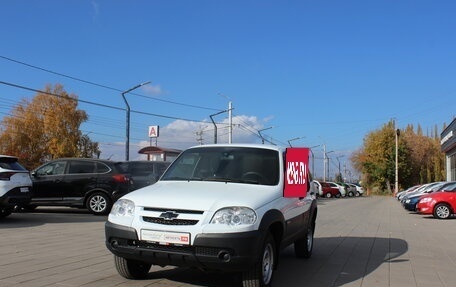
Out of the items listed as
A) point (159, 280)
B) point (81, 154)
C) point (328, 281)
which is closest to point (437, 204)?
point (328, 281)

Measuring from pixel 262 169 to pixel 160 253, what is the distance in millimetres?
2073

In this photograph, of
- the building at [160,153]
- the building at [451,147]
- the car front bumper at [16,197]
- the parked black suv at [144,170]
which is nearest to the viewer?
the car front bumper at [16,197]

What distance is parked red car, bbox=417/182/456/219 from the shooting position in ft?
65.6

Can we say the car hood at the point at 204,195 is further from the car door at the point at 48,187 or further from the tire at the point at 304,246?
the car door at the point at 48,187

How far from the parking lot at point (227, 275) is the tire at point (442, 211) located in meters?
7.57

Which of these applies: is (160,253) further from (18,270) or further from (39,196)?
(39,196)

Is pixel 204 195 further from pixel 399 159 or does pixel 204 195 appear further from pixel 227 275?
pixel 399 159

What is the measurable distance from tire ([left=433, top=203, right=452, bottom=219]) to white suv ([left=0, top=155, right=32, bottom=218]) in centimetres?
1535

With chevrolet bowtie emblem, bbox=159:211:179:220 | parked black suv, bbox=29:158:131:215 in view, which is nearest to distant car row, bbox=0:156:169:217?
parked black suv, bbox=29:158:131:215

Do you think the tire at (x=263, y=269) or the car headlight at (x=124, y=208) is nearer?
the tire at (x=263, y=269)

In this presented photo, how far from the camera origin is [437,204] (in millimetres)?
20219

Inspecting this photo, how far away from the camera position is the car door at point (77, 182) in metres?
16.0

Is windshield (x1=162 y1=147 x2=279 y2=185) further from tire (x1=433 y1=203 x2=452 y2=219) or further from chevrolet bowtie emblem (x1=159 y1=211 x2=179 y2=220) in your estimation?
tire (x1=433 y1=203 x2=452 y2=219)

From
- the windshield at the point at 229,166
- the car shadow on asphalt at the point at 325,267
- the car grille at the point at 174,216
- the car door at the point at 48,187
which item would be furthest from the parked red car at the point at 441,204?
the car grille at the point at 174,216
